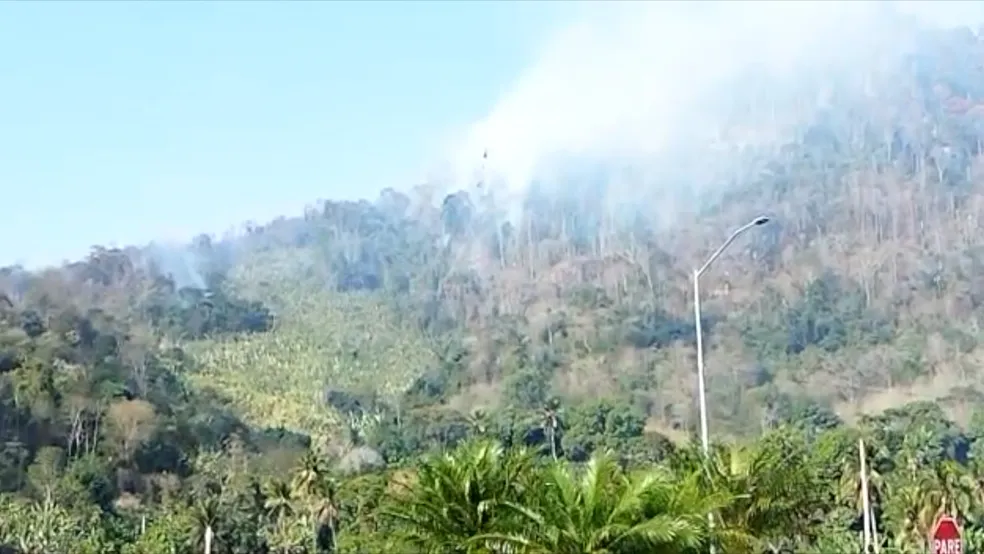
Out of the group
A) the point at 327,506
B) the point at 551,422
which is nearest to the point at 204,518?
the point at 327,506

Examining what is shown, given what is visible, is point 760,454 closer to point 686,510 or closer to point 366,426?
point 686,510

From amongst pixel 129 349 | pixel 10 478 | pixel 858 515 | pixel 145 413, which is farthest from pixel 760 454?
pixel 129 349

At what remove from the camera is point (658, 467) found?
2591cm

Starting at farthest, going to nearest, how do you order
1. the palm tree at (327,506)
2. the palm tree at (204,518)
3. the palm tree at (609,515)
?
the palm tree at (327,506) < the palm tree at (204,518) < the palm tree at (609,515)

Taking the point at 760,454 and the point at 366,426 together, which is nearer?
the point at 760,454

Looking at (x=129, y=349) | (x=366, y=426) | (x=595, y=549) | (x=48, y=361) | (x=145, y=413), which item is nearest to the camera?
(x=595, y=549)

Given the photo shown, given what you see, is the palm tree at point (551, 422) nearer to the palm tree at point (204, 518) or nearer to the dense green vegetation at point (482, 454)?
the dense green vegetation at point (482, 454)

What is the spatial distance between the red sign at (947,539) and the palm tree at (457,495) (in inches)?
524

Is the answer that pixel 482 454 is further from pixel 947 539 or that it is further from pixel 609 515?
pixel 947 539

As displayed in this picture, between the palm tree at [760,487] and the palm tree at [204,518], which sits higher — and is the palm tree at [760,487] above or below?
above

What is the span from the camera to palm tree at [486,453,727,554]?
22.7 meters

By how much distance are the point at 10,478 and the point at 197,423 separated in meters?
34.6

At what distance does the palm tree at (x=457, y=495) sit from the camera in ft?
86.6

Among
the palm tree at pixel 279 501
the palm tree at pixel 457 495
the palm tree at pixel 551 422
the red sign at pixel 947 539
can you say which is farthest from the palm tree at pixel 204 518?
the red sign at pixel 947 539
